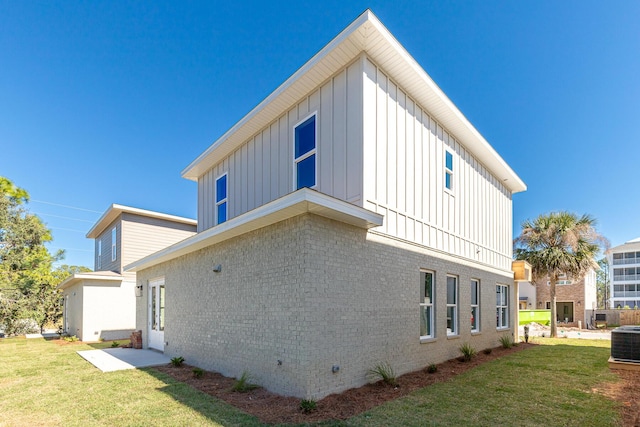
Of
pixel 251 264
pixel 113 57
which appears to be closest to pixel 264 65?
pixel 113 57

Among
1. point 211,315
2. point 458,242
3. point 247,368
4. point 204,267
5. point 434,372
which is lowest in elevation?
point 434,372

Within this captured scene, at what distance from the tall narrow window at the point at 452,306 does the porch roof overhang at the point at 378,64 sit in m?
4.75

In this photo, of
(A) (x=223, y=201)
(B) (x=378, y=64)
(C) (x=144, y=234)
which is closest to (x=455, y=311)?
(B) (x=378, y=64)

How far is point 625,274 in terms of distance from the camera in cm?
5253

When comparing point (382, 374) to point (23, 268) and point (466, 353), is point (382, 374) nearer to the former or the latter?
point (466, 353)

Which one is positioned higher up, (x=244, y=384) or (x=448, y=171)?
(x=448, y=171)

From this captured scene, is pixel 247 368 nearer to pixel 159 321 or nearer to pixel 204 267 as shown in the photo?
pixel 204 267

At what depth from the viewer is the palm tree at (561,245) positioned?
60.7 ft

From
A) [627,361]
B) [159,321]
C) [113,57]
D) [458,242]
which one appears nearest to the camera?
[627,361]

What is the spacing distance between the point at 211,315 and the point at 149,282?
5.80 meters

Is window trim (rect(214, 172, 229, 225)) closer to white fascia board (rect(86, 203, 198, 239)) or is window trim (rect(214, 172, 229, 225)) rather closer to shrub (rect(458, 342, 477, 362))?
white fascia board (rect(86, 203, 198, 239))

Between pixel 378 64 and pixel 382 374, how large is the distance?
22.0 feet

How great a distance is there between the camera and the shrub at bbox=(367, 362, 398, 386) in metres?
7.02

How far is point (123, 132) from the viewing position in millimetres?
22922
